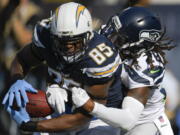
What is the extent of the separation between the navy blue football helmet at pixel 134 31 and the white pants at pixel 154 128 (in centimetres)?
60

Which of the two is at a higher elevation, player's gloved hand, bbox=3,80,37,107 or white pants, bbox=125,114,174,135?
player's gloved hand, bbox=3,80,37,107

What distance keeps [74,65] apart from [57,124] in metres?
0.46

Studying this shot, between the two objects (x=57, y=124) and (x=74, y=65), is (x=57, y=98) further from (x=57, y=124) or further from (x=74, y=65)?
(x=74, y=65)

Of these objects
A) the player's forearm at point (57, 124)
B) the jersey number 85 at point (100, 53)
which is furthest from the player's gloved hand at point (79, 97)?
the jersey number 85 at point (100, 53)

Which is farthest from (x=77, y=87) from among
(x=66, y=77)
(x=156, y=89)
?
(x=156, y=89)

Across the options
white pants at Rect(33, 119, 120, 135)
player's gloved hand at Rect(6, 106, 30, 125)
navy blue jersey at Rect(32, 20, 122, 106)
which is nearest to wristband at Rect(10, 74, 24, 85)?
navy blue jersey at Rect(32, 20, 122, 106)

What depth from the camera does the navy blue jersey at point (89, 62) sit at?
431 centimetres

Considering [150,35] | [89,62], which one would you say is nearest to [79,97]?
[89,62]

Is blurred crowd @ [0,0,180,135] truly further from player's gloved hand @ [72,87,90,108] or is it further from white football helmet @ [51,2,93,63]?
player's gloved hand @ [72,87,90,108]

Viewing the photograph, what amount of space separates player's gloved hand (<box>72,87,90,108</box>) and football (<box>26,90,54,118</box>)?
29cm

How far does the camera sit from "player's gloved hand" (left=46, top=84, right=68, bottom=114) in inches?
166

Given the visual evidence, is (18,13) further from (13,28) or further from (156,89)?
(156,89)

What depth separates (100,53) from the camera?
171 inches

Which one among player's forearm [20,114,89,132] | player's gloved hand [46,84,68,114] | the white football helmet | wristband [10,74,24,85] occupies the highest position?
the white football helmet
